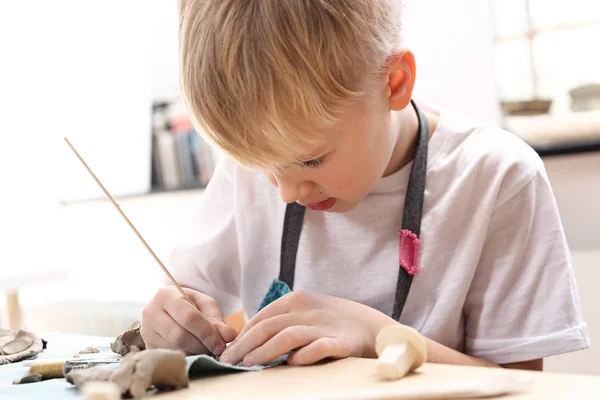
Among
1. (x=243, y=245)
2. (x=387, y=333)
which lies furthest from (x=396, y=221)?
(x=387, y=333)

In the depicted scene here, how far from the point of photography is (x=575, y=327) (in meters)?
0.99

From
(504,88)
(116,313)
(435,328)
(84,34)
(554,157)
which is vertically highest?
(84,34)

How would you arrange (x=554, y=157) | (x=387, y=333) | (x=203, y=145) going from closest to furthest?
(x=387, y=333) < (x=554, y=157) < (x=203, y=145)

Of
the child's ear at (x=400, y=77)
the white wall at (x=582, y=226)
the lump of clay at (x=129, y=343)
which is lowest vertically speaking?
the white wall at (x=582, y=226)

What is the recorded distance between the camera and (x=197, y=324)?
906mm

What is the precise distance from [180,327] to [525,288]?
0.47 m

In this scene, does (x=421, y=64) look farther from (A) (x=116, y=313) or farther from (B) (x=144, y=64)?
(B) (x=144, y=64)

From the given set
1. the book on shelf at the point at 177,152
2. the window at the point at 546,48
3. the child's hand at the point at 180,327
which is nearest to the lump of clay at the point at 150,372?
the child's hand at the point at 180,327

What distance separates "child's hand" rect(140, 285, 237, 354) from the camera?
2.94 feet

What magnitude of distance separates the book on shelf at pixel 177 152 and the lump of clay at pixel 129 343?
1878 millimetres

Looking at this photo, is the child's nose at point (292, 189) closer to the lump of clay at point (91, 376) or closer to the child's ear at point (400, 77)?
the child's ear at point (400, 77)

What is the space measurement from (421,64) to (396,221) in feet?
3.46

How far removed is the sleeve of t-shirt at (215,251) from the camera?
1.26m

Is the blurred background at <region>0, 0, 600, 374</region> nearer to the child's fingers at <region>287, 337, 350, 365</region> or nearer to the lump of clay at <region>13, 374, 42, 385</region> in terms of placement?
the lump of clay at <region>13, 374, 42, 385</region>
